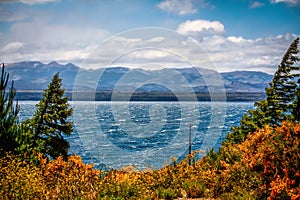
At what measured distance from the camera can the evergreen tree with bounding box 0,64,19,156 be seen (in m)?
13.2

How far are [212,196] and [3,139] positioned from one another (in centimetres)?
820

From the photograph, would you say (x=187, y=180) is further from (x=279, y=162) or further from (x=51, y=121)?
(x=51, y=121)

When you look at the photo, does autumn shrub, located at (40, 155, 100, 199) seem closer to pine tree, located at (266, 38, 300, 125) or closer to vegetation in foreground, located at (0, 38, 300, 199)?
vegetation in foreground, located at (0, 38, 300, 199)

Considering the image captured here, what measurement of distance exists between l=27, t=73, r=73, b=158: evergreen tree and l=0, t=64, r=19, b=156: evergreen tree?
15.0m

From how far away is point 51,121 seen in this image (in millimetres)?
29500

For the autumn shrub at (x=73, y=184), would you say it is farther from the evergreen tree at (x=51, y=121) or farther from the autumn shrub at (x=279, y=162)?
the evergreen tree at (x=51, y=121)

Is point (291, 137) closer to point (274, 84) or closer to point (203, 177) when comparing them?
point (203, 177)

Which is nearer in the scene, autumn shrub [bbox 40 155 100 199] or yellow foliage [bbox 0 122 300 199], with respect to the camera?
yellow foliage [bbox 0 122 300 199]

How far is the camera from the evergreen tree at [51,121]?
2884 centimetres

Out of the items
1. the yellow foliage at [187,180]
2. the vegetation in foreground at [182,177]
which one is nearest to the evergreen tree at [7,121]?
the vegetation in foreground at [182,177]

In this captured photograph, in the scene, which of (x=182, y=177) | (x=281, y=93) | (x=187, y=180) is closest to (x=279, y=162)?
(x=187, y=180)

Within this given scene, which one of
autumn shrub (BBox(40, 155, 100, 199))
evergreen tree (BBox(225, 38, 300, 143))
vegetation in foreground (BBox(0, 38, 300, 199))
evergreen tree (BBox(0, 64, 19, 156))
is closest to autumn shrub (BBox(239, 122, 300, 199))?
vegetation in foreground (BBox(0, 38, 300, 199))

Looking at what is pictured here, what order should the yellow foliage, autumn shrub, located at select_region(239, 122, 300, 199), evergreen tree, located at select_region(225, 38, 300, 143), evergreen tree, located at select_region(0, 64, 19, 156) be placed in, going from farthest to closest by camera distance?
1. evergreen tree, located at select_region(225, 38, 300, 143)
2. evergreen tree, located at select_region(0, 64, 19, 156)
3. the yellow foliage
4. autumn shrub, located at select_region(239, 122, 300, 199)

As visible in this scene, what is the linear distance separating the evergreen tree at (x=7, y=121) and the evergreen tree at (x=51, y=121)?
14965 millimetres
